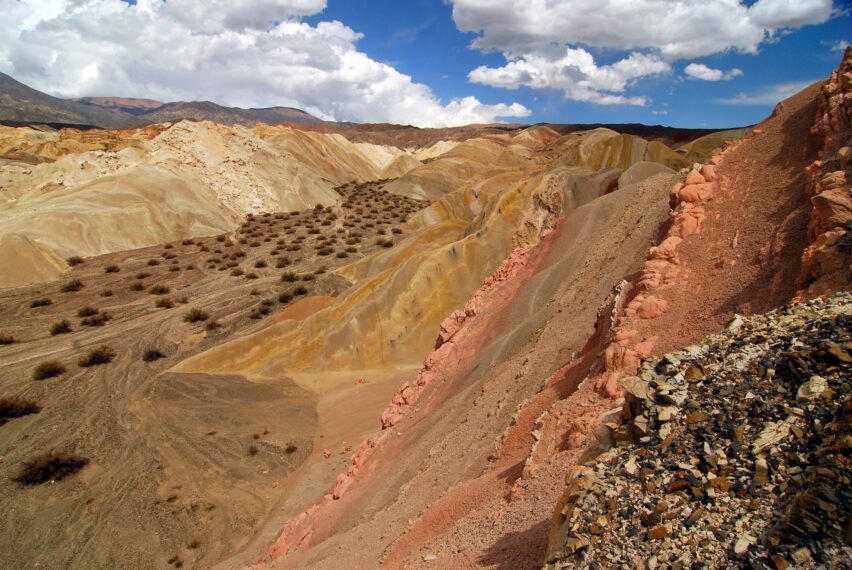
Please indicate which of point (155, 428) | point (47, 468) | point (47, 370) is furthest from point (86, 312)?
point (47, 468)

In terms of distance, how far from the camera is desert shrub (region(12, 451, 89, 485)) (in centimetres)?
1375

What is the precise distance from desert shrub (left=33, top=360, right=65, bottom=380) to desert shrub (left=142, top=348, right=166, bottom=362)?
2.93 m

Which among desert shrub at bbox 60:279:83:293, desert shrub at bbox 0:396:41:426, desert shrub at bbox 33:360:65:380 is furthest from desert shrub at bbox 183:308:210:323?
desert shrub at bbox 60:279:83:293

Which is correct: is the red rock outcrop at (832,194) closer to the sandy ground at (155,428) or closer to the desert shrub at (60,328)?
the sandy ground at (155,428)

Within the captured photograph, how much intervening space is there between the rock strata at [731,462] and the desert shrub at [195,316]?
2448cm

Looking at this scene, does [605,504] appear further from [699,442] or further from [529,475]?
[529,475]

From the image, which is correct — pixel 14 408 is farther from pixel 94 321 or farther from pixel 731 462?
pixel 731 462

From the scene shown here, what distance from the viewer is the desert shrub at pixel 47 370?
18.9 metres

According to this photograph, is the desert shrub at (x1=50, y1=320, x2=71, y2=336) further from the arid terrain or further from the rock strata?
the rock strata

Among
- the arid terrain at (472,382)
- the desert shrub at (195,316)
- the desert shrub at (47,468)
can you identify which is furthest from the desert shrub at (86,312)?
the desert shrub at (47,468)

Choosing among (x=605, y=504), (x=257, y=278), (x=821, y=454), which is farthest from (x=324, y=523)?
(x=257, y=278)

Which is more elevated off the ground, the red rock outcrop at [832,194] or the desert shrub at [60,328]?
the red rock outcrop at [832,194]

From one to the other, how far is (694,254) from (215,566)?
12.7 m

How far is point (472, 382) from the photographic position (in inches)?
522
